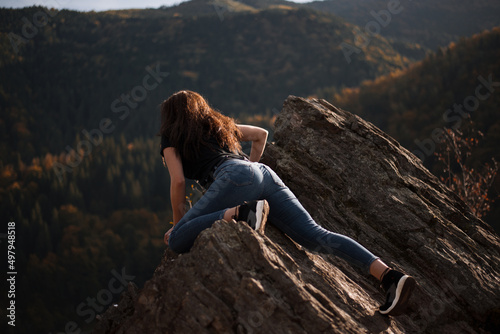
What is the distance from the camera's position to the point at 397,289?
3586mm

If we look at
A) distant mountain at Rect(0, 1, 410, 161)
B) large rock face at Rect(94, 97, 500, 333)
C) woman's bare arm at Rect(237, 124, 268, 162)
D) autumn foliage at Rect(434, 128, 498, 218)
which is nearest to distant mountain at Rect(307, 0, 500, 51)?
distant mountain at Rect(0, 1, 410, 161)

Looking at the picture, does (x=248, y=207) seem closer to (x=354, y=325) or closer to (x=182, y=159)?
(x=182, y=159)

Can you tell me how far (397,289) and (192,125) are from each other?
8.19 feet

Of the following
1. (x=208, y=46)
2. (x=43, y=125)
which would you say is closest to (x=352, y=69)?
(x=208, y=46)

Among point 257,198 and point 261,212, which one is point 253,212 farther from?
point 257,198

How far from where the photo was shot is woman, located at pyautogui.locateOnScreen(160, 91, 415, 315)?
376cm

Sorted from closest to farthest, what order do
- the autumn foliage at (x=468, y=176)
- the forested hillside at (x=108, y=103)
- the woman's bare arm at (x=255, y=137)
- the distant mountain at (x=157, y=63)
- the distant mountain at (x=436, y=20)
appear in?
the woman's bare arm at (x=255, y=137), the autumn foliage at (x=468, y=176), the forested hillside at (x=108, y=103), the distant mountain at (x=157, y=63), the distant mountain at (x=436, y=20)

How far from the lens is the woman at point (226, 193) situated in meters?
3.76

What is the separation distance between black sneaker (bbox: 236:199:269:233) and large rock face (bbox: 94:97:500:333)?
9 cm

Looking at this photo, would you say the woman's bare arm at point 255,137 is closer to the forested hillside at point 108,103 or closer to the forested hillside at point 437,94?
the forested hillside at point 437,94

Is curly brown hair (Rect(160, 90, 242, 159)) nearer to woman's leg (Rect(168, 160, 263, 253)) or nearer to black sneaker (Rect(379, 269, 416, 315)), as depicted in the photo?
woman's leg (Rect(168, 160, 263, 253))

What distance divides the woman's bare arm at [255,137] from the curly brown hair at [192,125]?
51 cm

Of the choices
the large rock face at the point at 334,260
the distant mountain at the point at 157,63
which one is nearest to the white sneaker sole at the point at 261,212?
the large rock face at the point at 334,260

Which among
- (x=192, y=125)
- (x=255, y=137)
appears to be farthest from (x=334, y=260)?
(x=192, y=125)
